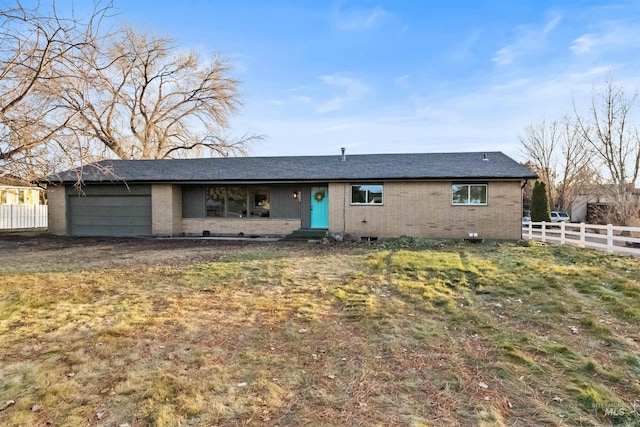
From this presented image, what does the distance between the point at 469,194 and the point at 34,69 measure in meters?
13.8

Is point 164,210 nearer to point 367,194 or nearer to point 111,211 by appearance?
point 111,211

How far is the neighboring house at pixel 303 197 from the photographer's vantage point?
14.5 meters

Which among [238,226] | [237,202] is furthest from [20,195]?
[238,226]

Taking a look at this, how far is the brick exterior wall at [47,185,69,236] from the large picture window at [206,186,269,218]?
22.4ft

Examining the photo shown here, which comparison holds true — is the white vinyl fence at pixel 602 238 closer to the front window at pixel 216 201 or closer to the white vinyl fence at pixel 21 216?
the front window at pixel 216 201

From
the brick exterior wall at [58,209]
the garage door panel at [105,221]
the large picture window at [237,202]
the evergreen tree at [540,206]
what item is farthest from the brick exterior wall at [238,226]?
the evergreen tree at [540,206]

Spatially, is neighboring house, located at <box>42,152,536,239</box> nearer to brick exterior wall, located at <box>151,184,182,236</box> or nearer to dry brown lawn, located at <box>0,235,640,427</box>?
brick exterior wall, located at <box>151,184,182,236</box>

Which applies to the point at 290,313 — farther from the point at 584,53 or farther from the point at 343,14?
the point at 584,53

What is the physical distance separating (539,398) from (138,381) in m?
3.43

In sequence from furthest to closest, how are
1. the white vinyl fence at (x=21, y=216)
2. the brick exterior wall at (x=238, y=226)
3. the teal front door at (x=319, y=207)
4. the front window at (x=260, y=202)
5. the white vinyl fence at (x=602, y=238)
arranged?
1. the white vinyl fence at (x=21, y=216)
2. the front window at (x=260, y=202)
3. the brick exterior wall at (x=238, y=226)
4. the teal front door at (x=319, y=207)
5. the white vinyl fence at (x=602, y=238)

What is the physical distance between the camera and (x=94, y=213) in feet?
56.4

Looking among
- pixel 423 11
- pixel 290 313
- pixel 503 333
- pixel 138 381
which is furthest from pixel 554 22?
pixel 138 381

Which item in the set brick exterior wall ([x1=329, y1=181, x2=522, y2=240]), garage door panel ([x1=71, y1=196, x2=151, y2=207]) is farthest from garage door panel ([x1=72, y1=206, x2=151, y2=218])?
brick exterior wall ([x1=329, y1=181, x2=522, y2=240])

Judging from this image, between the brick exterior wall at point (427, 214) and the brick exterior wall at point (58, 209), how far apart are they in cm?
1255
